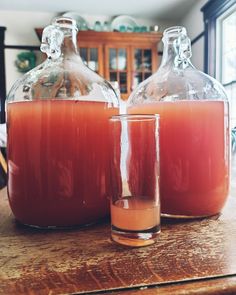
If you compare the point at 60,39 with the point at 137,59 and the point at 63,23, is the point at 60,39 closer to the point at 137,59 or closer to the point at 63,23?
the point at 63,23

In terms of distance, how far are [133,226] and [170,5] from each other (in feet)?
11.3

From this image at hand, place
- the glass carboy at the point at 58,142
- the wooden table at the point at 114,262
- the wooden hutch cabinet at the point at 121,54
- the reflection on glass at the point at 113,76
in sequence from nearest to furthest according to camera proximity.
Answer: the wooden table at the point at 114,262
the glass carboy at the point at 58,142
the wooden hutch cabinet at the point at 121,54
the reflection on glass at the point at 113,76

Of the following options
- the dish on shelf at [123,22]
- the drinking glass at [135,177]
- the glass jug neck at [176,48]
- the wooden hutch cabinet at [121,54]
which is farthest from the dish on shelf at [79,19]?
the drinking glass at [135,177]

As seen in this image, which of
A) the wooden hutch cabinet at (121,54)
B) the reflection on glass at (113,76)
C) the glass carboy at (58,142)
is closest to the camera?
the glass carboy at (58,142)

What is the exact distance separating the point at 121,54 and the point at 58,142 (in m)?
3.19

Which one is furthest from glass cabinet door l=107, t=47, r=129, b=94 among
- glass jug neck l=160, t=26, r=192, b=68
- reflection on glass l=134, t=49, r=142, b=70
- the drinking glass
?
the drinking glass

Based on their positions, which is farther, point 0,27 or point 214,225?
point 0,27

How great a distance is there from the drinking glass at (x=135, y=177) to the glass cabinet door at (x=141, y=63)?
10.4 ft

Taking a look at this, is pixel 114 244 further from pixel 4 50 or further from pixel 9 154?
pixel 4 50

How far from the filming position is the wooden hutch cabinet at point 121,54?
3.34 m

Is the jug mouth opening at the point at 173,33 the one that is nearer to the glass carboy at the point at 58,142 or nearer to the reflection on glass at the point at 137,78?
the glass carboy at the point at 58,142

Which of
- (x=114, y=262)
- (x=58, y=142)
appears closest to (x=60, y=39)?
(x=58, y=142)

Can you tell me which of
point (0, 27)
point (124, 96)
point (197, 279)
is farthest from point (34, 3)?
point (197, 279)

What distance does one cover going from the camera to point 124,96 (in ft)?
11.4
